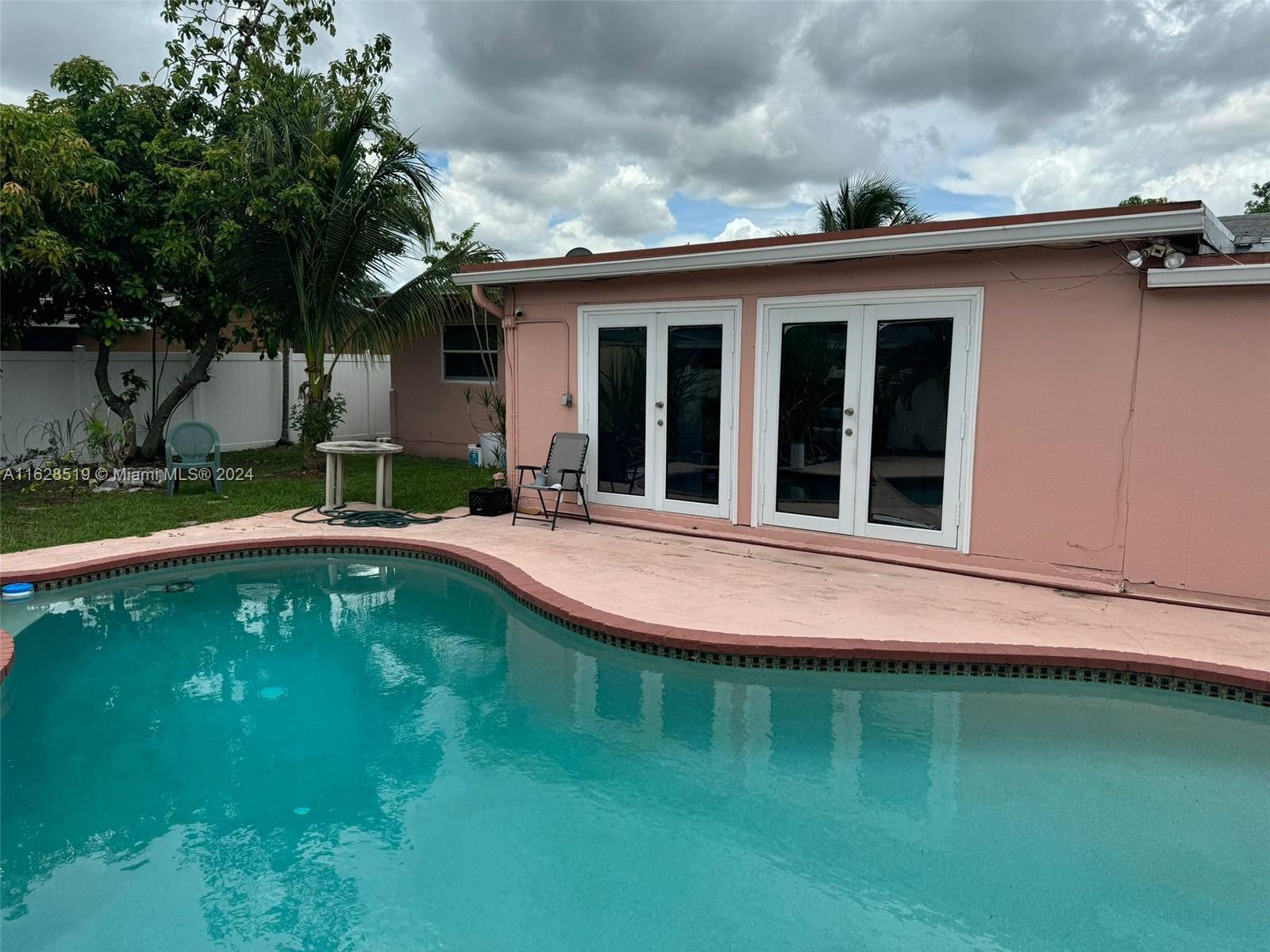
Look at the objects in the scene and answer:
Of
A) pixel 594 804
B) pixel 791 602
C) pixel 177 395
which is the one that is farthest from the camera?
pixel 177 395

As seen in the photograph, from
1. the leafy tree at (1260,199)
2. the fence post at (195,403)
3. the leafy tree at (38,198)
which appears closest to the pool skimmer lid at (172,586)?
the leafy tree at (38,198)

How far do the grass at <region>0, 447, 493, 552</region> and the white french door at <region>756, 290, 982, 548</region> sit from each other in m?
4.37

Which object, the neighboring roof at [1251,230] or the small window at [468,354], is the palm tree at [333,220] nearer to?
the small window at [468,354]

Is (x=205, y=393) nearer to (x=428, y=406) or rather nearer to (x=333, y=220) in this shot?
(x=428, y=406)

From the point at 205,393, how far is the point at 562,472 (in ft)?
27.5

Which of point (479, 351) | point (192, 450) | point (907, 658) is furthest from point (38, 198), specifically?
point (907, 658)

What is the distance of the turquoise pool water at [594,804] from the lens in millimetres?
2928

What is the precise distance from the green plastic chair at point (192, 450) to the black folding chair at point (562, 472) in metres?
4.14

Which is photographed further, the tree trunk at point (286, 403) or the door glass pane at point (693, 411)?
the tree trunk at point (286, 403)

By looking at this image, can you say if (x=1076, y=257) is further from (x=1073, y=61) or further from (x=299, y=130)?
(x=299, y=130)

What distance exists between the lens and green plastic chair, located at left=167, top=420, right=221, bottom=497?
992 centimetres

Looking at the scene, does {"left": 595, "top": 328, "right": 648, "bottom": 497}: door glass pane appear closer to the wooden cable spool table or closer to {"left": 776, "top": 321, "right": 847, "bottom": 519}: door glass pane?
{"left": 776, "top": 321, "right": 847, "bottom": 519}: door glass pane

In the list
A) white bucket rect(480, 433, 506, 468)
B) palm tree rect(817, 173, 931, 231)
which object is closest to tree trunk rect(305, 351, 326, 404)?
white bucket rect(480, 433, 506, 468)

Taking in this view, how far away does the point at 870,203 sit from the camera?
1538cm
